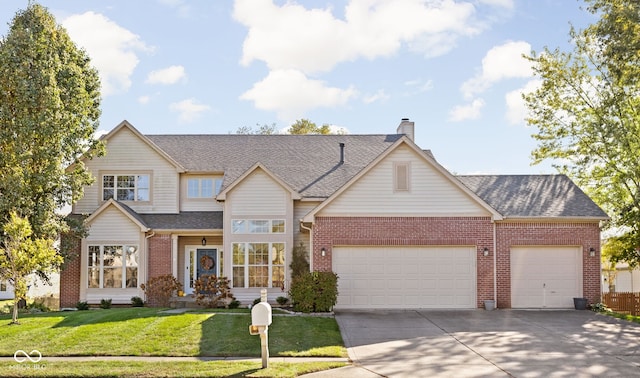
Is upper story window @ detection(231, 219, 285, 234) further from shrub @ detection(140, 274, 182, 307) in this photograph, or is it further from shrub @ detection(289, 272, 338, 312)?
shrub @ detection(289, 272, 338, 312)

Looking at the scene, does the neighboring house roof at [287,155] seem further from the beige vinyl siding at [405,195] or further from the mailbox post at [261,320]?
the mailbox post at [261,320]

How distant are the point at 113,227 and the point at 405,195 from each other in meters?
11.2

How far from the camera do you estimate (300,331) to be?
16.2 meters

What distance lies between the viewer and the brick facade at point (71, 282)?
24.3 meters

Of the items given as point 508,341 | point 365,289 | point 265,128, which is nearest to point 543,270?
point 365,289

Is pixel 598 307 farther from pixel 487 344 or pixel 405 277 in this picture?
pixel 487 344

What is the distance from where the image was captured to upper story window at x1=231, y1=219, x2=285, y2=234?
2423 centimetres

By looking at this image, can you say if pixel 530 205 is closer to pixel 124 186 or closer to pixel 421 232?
pixel 421 232

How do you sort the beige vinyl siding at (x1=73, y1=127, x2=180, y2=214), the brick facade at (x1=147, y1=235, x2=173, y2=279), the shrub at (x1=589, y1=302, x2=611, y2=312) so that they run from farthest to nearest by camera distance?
the beige vinyl siding at (x1=73, y1=127, x2=180, y2=214)
the brick facade at (x1=147, y1=235, x2=173, y2=279)
the shrub at (x1=589, y1=302, x2=611, y2=312)

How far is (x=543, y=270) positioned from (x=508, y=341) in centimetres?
803

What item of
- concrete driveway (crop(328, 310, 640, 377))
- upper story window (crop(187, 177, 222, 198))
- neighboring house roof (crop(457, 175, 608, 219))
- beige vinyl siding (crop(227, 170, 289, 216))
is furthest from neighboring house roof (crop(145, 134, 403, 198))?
concrete driveway (crop(328, 310, 640, 377))

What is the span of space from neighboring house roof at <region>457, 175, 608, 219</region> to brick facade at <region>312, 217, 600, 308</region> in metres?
0.88

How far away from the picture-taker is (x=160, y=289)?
23.9 metres

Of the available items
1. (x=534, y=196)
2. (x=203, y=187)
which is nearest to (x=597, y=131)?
(x=534, y=196)
